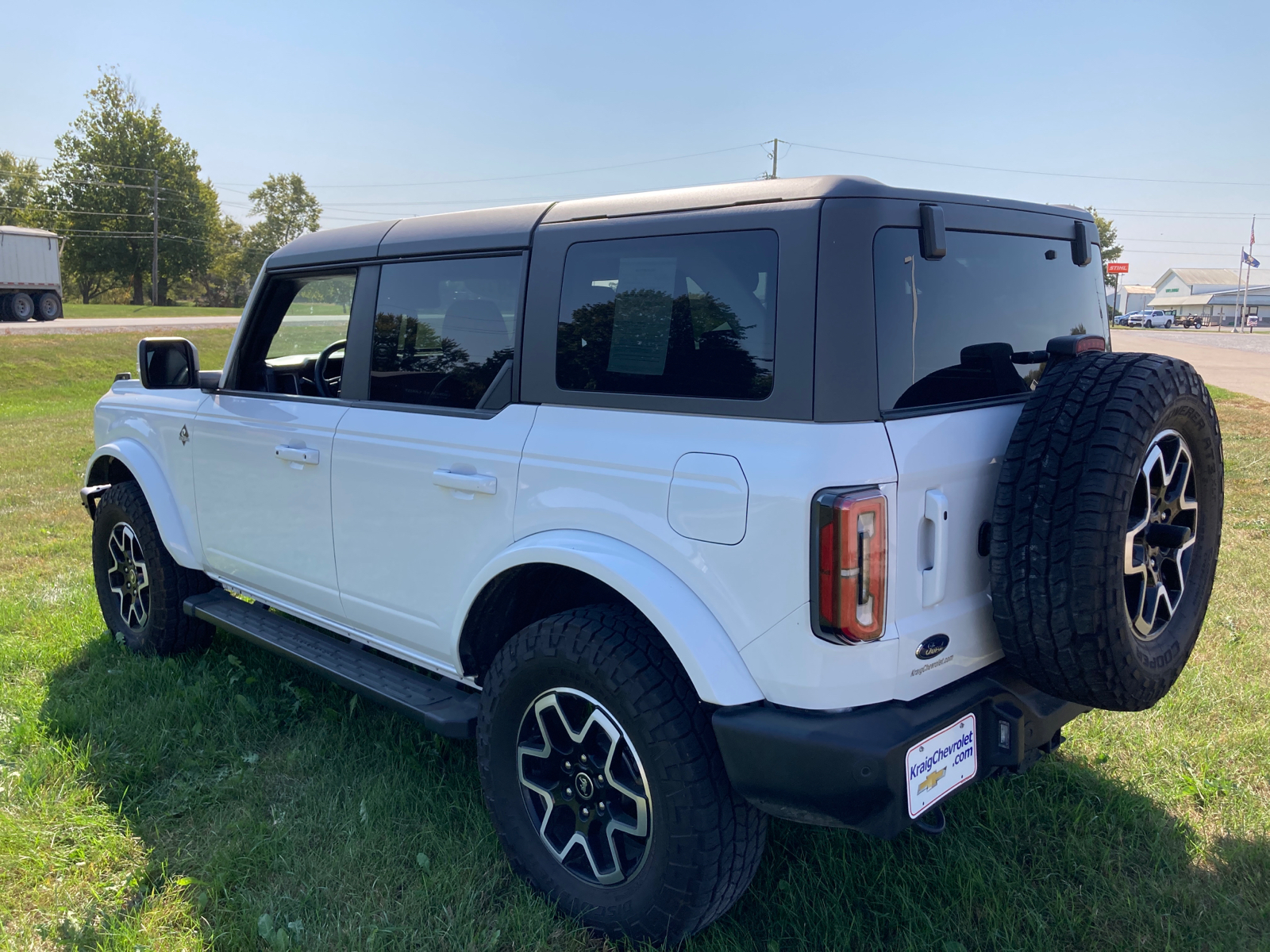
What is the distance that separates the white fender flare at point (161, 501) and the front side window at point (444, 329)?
5.14 feet

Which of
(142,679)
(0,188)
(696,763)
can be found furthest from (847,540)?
(0,188)

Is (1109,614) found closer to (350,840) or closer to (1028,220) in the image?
(1028,220)

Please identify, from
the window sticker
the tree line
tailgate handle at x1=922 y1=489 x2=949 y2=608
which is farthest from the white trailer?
tailgate handle at x1=922 y1=489 x2=949 y2=608

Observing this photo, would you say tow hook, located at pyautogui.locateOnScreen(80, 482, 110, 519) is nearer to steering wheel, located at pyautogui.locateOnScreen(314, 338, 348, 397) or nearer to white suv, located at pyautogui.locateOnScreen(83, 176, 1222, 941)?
steering wheel, located at pyautogui.locateOnScreen(314, 338, 348, 397)

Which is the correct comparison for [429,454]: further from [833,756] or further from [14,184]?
[14,184]

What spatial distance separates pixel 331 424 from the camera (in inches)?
132

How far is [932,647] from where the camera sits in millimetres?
2250

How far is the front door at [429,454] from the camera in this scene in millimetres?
2812

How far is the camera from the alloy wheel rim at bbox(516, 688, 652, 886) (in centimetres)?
245

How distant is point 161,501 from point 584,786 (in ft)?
9.24

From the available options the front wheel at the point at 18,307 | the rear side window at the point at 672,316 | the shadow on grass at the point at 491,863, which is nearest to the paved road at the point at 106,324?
the front wheel at the point at 18,307

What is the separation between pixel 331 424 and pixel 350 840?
1.46 meters

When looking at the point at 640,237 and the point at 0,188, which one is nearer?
the point at 640,237

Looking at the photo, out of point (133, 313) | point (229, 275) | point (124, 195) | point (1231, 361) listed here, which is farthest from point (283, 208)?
point (1231, 361)
